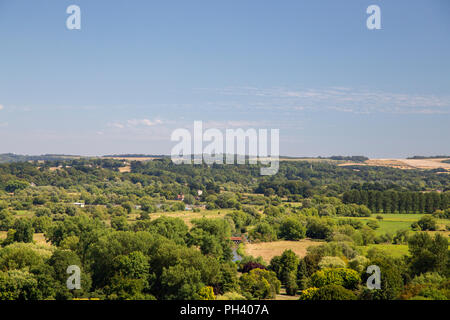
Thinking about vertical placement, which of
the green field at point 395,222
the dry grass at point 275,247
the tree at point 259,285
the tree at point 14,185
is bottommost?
the dry grass at point 275,247

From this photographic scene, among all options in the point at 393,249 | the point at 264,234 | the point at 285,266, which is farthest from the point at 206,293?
the point at 264,234

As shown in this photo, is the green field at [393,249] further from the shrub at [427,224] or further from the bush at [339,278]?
the bush at [339,278]

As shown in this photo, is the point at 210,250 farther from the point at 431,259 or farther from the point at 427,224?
the point at 427,224

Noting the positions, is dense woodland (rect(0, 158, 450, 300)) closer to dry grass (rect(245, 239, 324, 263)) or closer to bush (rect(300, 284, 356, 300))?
bush (rect(300, 284, 356, 300))

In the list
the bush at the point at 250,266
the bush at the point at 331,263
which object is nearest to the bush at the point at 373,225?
the bush at the point at 331,263
